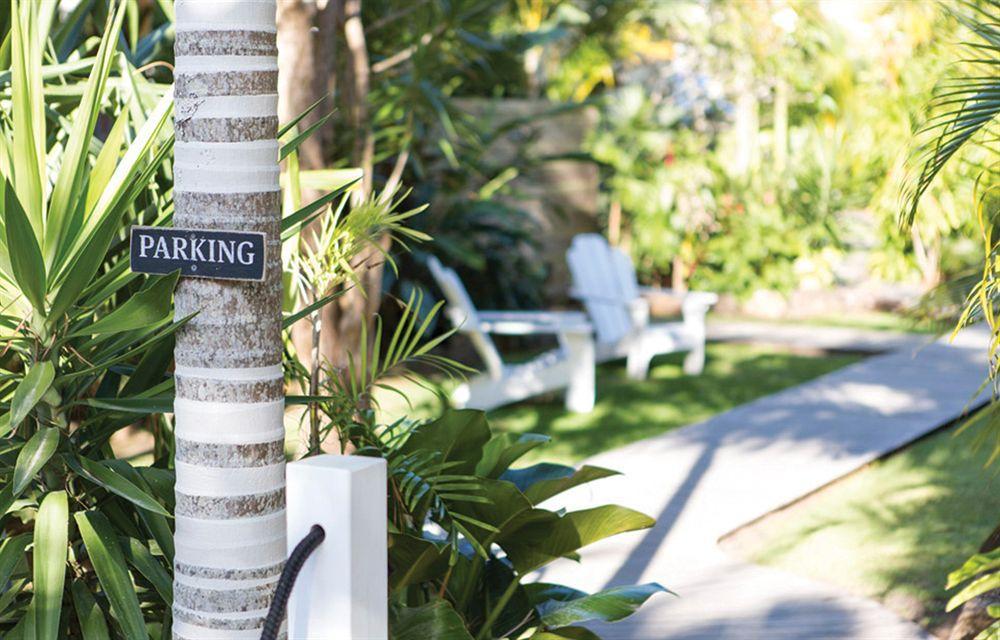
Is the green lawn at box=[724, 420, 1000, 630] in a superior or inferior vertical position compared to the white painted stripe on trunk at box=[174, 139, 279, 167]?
inferior

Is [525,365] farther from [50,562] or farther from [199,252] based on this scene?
[199,252]

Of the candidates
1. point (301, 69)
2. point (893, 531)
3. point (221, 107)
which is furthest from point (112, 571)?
point (893, 531)

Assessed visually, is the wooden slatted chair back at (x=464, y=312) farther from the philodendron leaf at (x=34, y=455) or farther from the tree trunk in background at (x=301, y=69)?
the philodendron leaf at (x=34, y=455)

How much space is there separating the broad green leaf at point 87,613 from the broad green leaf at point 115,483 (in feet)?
1.04

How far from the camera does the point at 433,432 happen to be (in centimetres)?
346

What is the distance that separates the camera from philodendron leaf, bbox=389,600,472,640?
10.2 ft

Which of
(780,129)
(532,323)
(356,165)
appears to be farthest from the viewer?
(780,129)

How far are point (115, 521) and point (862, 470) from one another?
445 centimetres

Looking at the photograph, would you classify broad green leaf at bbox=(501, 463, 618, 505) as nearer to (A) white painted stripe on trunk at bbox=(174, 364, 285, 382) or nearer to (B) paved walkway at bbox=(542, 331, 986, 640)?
(B) paved walkway at bbox=(542, 331, 986, 640)

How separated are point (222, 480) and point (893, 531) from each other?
3750mm

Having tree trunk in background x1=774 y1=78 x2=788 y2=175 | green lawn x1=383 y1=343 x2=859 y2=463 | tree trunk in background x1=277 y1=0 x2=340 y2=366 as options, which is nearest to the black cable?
tree trunk in background x1=277 y1=0 x2=340 y2=366

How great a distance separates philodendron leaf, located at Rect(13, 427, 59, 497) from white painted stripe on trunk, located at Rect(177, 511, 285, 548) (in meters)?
0.45

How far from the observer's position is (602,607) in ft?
10.8

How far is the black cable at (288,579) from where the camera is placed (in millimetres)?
2229
